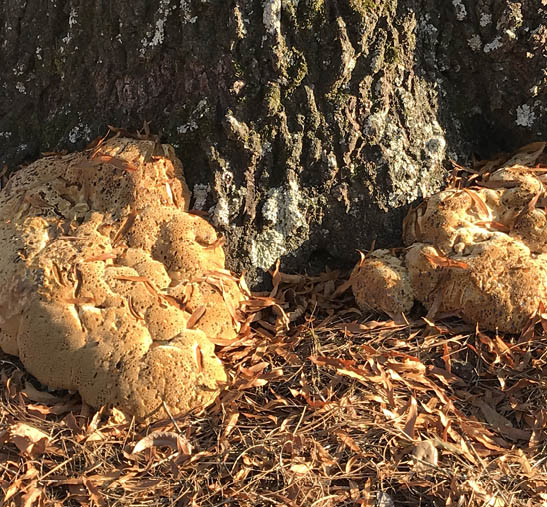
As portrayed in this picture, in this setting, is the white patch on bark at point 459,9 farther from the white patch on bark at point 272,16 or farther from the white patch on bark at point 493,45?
the white patch on bark at point 272,16

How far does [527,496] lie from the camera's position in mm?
2469

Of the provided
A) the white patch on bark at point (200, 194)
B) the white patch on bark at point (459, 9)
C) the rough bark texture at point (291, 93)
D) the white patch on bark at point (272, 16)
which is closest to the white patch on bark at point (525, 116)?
the rough bark texture at point (291, 93)

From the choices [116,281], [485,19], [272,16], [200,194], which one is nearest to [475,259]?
[485,19]

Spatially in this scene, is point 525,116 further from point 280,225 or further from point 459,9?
point 280,225

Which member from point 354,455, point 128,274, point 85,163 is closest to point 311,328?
point 354,455

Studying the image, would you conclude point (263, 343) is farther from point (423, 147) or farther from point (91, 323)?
point (423, 147)

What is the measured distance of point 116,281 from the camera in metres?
3.01

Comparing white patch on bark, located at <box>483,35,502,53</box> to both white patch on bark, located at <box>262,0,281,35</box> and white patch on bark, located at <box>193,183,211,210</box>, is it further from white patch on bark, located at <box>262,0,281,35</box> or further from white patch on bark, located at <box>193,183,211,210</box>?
white patch on bark, located at <box>193,183,211,210</box>

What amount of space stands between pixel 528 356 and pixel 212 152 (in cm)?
187

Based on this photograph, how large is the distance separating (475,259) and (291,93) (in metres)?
1.26

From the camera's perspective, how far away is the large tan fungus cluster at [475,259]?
9.93 ft

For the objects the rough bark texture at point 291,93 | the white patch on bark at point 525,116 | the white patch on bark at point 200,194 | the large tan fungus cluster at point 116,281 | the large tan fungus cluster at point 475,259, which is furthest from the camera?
the white patch on bark at point 525,116

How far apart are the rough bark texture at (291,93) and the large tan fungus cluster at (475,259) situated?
25cm

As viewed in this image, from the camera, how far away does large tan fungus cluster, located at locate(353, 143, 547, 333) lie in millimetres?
3025
